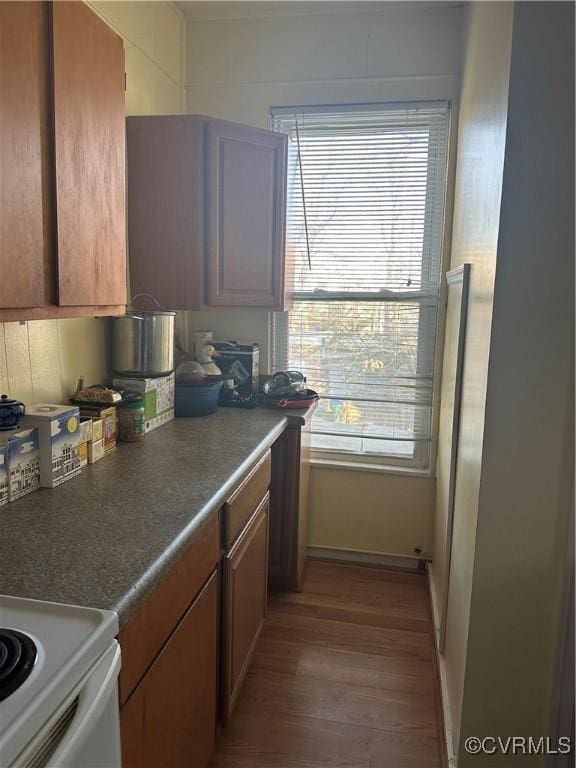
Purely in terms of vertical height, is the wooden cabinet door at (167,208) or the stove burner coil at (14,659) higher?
the wooden cabinet door at (167,208)

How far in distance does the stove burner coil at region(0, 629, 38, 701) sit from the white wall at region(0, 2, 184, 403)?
0.92m

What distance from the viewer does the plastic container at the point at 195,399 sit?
2230 mm

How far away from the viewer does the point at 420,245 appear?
8.70 feet

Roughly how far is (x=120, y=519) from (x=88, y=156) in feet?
2.98

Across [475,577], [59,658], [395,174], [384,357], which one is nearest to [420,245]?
[395,174]

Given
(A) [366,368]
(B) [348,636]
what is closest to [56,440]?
(B) [348,636]

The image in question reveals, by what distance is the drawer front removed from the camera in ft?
3.34

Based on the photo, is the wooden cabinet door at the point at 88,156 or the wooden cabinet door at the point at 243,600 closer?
the wooden cabinet door at the point at 88,156

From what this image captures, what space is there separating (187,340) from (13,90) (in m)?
1.79

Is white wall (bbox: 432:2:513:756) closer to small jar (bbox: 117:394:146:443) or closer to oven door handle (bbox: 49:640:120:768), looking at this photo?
oven door handle (bbox: 49:640:120:768)

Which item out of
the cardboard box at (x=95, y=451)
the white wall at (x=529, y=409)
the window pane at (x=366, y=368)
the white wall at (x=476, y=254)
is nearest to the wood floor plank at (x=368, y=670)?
the white wall at (x=476, y=254)

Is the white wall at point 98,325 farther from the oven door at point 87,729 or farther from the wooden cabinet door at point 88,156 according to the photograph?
the oven door at point 87,729

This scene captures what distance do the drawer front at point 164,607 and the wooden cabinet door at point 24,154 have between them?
2.23ft


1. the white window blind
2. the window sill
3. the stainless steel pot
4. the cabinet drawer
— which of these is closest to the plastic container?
the stainless steel pot
